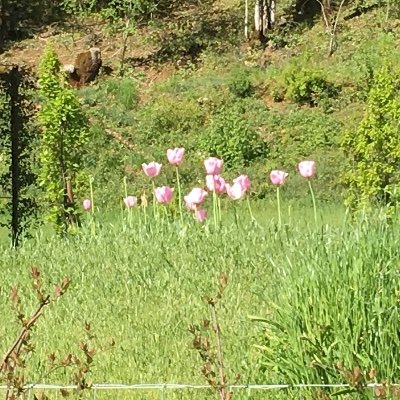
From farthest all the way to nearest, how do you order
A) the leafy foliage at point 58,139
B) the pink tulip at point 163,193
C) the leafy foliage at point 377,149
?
the leafy foliage at point 377,149
the leafy foliage at point 58,139
the pink tulip at point 163,193

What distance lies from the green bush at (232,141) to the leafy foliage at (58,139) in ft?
24.8

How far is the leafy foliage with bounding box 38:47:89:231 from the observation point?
6996 millimetres

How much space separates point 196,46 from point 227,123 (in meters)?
6.83

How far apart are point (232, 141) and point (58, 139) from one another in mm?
8054

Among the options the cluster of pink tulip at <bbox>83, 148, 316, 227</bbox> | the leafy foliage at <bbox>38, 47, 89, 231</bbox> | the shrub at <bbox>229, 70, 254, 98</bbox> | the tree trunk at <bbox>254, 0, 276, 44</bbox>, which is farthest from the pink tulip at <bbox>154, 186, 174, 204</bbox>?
the tree trunk at <bbox>254, 0, 276, 44</bbox>

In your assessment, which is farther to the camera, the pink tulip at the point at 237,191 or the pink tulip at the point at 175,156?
the pink tulip at the point at 175,156

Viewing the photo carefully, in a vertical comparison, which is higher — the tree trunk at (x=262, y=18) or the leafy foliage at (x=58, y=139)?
the tree trunk at (x=262, y=18)

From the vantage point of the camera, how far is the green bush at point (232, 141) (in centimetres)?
1482

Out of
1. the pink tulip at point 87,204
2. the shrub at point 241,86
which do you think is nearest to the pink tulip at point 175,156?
the pink tulip at point 87,204

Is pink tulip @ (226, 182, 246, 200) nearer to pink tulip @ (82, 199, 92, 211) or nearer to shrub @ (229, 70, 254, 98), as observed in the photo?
pink tulip @ (82, 199, 92, 211)

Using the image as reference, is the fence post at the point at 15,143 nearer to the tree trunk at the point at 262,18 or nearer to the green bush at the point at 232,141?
the green bush at the point at 232,141

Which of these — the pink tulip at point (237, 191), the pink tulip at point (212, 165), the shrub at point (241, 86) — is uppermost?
the pink tulip at point (212, 165)

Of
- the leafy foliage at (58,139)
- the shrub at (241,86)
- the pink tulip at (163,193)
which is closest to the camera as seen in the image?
the pink tulip at (163,193)

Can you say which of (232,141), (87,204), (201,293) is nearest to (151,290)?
(201,293)
